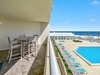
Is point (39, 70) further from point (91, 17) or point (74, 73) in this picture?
point (91, 17)

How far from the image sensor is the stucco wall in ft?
21.6

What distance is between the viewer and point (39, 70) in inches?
142

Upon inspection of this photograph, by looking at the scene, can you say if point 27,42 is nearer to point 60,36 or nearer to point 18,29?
point 18,29

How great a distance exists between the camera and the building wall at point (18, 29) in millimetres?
6616

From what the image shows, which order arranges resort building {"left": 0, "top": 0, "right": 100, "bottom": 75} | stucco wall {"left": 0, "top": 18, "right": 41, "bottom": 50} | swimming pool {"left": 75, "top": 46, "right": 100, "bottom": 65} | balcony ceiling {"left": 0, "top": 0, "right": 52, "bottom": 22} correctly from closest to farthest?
balcony ceiling {"left": 0, "top": 0, "right": 52, "bottom": 22}
resort building {"left": 0, "top": 0, "right": 100, "bottom": 75}
stucco wall {"left": 0, "top": 18, "right": 41, "bottom": 50}
swimming pool {"left": 75, "top": 46, "right": 100, "bottom": 65}

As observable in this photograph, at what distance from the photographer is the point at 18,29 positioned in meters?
7.60

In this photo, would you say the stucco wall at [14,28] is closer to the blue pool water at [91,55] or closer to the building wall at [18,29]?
the building wall at [18,29]

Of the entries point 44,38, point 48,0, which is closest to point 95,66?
point 44,38

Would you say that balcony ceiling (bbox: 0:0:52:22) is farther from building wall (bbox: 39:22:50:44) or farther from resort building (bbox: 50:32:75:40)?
resort building (bbox: 50:32:75:40)

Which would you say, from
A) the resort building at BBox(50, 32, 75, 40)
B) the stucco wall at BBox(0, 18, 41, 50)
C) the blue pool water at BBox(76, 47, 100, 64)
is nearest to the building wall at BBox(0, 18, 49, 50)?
the stucco wall at BBox(0, 18, 41, 50)

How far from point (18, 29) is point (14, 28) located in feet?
1.16

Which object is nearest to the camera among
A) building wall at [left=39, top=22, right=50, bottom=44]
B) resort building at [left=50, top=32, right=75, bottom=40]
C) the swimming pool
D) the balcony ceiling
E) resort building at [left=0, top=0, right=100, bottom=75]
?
the balcony ceiling

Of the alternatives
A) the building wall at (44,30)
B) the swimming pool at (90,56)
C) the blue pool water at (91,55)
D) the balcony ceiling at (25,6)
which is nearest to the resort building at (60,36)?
the blue pool water at (91,55)

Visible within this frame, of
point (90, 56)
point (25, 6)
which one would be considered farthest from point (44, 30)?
point (90, 56)
